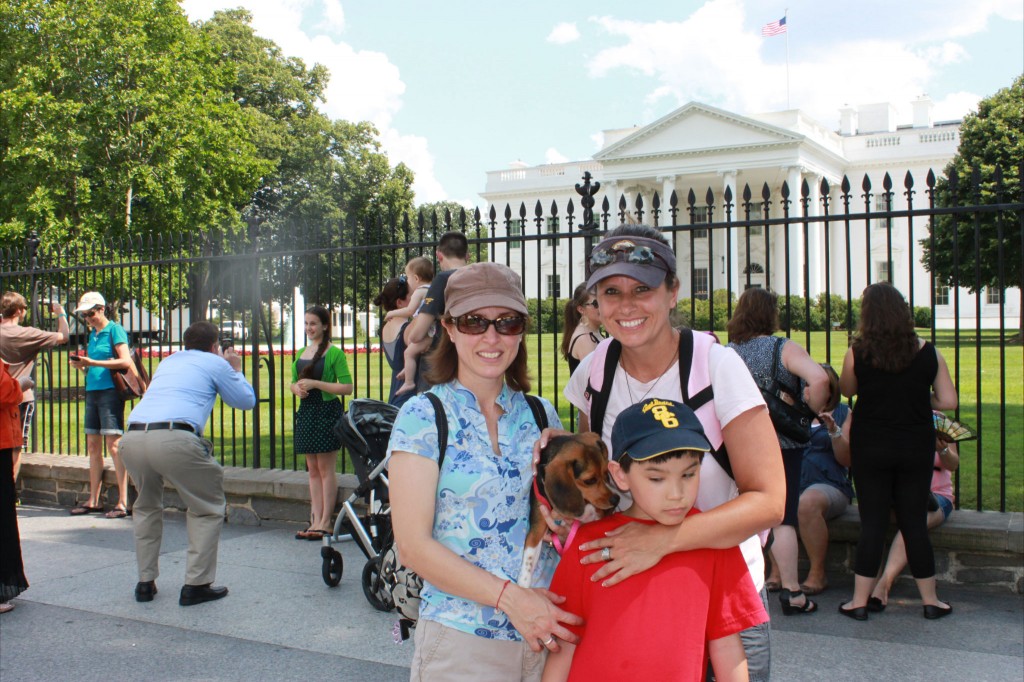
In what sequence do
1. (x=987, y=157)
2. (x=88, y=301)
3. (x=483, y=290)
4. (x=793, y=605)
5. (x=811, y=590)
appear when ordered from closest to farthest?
(x=483, y=290), (x=793, y=605), (x=811, y=590), (x=88, y=301), (x=987, y=157)

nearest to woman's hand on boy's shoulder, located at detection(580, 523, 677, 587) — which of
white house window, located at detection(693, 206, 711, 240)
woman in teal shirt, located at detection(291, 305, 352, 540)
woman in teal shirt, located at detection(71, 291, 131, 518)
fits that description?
white house window, located at detection(693, 206, 711, 240)

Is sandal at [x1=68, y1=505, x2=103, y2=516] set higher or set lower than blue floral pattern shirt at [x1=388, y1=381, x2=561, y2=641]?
lower

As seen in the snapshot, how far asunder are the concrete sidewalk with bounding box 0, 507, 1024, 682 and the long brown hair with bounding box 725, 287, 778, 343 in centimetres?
162

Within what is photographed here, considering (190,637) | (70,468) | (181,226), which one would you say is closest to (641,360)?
(190,637)

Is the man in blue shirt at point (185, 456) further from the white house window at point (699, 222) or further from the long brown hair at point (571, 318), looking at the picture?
the white house window at point (699, 222)

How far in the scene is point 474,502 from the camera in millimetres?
2186

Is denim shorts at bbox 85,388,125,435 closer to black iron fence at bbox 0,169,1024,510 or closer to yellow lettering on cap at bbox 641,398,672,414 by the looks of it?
black iron fence at bbox 0,169,1024,510

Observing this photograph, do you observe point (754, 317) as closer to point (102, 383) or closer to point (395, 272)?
point (395, 272)

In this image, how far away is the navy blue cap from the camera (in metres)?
1.93

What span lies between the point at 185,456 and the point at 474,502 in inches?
142

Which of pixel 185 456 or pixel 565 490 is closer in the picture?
pixel 565 490

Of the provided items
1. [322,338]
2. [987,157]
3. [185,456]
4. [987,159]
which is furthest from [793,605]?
[987,157]

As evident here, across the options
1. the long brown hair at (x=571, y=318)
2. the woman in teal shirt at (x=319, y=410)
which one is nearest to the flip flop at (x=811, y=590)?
the long brown hair at (x=571, y=318)

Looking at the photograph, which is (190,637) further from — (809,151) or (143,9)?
(809,151)
